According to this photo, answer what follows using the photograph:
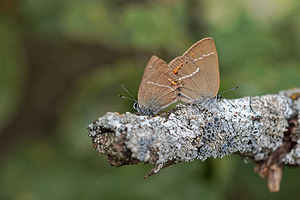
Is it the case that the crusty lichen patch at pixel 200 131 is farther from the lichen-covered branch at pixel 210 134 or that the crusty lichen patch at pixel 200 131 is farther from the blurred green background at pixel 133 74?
the blurred green background at pixel 133 74

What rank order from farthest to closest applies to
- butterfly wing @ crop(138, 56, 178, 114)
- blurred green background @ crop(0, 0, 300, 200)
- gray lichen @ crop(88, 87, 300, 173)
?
1. blurred green background @ crop(0, 0, 300, 200)
2. butterfly wing @ crop(138, 56, 178, 114)
3. gray lichen @ crop(88, 87, 300, 173)

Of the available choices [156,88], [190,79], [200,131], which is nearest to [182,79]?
[190,79]

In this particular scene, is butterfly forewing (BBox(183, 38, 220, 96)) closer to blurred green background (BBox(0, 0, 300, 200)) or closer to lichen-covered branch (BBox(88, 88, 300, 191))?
lichen-covered branch (BBox(88, 88, 300, 191))

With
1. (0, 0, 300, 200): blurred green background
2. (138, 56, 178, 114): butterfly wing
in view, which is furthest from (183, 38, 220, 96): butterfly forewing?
(0, 0, 300, 200): blurred green background

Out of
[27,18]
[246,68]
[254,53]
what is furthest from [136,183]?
[27,18]

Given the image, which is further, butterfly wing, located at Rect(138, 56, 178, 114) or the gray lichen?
butterfly wing, located at Rect(138, 56, 178, 114)
